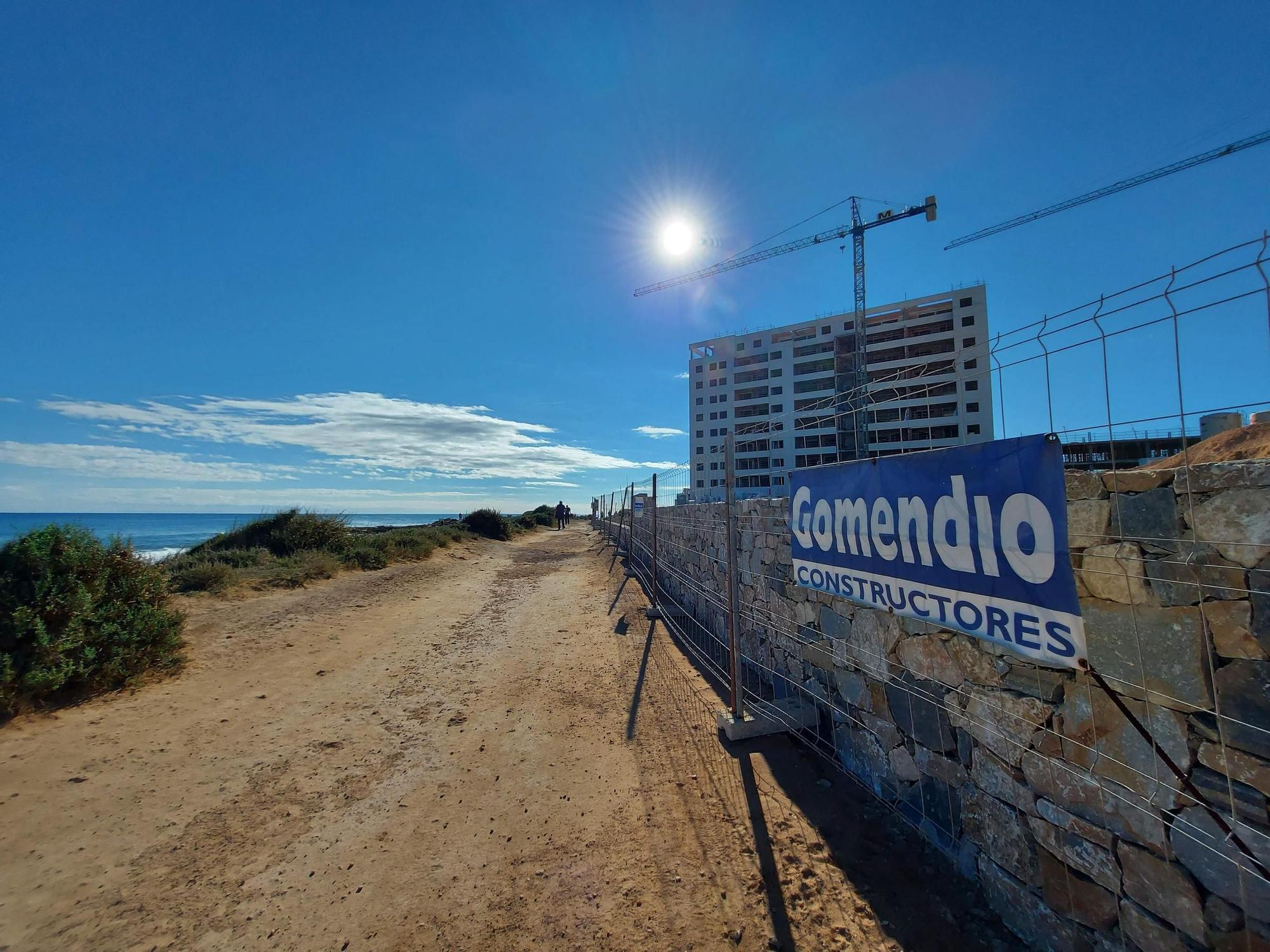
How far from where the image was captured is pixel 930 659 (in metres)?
2.79

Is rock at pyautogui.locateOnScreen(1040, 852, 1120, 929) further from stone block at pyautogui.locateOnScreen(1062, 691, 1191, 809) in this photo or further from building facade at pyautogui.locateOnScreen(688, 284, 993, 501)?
building facade at pyautogui.locateOnScreen(688, 284, 993, 501)

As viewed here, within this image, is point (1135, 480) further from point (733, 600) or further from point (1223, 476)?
point (733, 600)

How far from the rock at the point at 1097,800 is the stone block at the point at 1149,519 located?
3.16ft

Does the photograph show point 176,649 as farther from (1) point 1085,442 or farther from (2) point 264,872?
(1) point 1085,442

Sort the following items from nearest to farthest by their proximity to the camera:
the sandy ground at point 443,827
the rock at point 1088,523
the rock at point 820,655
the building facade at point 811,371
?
the rock at point 1088,523 → the sandy ground at point 443,827 → the rock at point 820,655 → the building facade at point 811,371

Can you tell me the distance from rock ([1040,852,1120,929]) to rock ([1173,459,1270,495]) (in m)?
1.63

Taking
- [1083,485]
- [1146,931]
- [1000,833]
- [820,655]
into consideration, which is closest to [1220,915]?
[1146,931]

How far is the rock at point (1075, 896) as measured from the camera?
1.90m

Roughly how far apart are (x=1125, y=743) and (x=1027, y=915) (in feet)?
3.59

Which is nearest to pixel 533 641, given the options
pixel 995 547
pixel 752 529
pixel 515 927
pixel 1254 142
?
pixel 752 529

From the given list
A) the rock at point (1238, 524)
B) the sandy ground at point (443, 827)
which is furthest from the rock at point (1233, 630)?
the sandy ground at point (443, 827)

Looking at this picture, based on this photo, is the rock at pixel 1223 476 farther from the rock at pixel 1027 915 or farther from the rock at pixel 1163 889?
the rock at pixel 1027 915

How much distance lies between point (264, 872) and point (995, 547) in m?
4.29

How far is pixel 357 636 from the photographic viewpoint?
24.6ft
